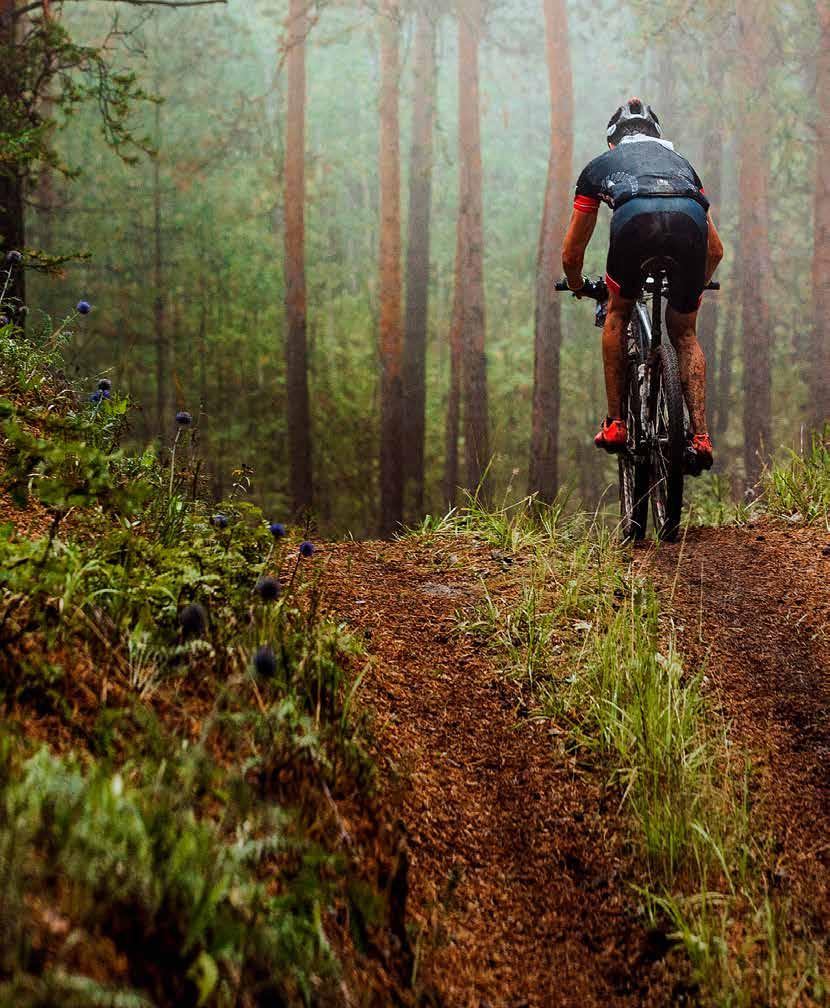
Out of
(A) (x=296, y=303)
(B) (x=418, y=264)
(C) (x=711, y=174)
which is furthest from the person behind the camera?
(C) (x=711, y=174)

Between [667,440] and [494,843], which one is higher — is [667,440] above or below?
above

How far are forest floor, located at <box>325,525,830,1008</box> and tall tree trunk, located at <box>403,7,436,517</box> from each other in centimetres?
1375

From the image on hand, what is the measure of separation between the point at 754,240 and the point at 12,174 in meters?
15.4

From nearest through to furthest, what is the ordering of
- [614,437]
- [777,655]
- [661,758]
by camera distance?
[661,758]
[777,655]
[614,437]

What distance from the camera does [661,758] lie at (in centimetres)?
299

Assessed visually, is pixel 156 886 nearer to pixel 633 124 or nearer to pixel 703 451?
pixel 703 451

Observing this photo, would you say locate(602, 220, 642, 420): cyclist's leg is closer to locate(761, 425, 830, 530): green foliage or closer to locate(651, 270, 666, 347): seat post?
locate(651, 270, 666, 347): seat post

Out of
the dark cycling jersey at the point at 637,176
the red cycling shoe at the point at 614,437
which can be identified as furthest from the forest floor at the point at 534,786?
the dark cycling jersey at the point at 637,176

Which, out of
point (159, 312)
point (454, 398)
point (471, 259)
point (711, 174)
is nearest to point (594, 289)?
point (471, 259)

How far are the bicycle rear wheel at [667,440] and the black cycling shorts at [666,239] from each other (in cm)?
42

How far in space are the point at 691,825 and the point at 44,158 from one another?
5615mm

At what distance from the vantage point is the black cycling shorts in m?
5.11

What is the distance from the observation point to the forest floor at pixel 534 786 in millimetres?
2426

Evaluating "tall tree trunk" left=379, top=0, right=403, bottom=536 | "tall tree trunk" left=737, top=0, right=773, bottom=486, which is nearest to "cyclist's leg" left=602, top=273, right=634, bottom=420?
"tall tree trunk" left=379, top=0, right=403, bottom=536
